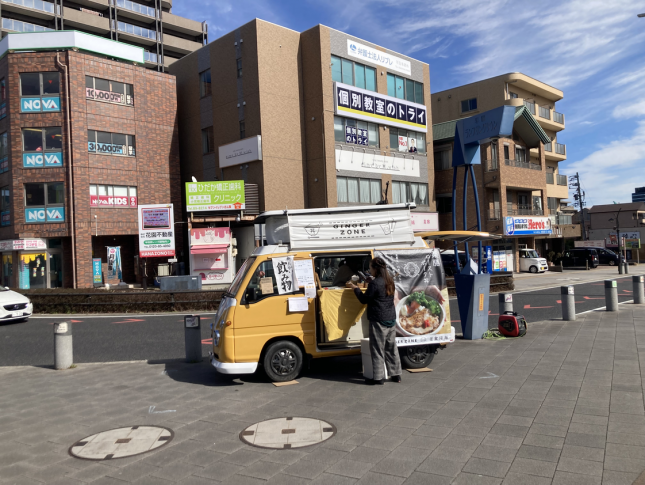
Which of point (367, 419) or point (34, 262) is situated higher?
point (34, 262)

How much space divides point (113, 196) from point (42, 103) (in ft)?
20.8

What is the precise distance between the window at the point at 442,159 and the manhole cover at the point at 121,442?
3743 cm

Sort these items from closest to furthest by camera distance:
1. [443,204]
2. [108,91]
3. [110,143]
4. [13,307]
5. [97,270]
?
[13,307], [97,270], [110,143], [108,91], [443,204]

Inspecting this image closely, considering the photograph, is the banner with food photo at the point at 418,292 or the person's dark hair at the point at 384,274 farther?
the banner with food photo at the point at 418,292

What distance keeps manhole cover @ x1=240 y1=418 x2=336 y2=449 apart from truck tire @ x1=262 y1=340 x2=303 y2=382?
1723 mm

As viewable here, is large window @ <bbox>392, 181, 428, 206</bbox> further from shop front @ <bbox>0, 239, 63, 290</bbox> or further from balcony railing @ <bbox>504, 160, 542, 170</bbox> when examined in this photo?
shop front @ <bbox>0, 239, 63, 290</bbox>

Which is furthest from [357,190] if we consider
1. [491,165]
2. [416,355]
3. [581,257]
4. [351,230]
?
[581,257]

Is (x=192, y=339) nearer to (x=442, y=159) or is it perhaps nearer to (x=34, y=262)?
(x=34, y=262)

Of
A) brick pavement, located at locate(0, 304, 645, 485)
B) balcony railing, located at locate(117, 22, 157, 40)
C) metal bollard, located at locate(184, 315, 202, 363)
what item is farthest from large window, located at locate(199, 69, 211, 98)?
balcony railing, located at locate(117, 22, 157, 40)

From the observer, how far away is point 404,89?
1411 inches

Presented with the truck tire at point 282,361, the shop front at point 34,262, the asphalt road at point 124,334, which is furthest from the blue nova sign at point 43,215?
the truck tire at point 282,361

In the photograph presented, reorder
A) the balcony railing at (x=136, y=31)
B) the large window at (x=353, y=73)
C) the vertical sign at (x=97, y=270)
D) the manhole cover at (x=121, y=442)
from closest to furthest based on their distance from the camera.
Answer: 1. the manhole cover at (x=121, y=442)
2. the vertical sign at (x=97, y=270)
3. the large window at (x=353, y=73)
4. the balcony railing at (x=136, y=31)

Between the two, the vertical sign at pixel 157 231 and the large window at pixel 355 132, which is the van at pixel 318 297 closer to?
the vertical sign at pixel 157 231

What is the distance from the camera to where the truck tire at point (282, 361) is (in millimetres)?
7812
